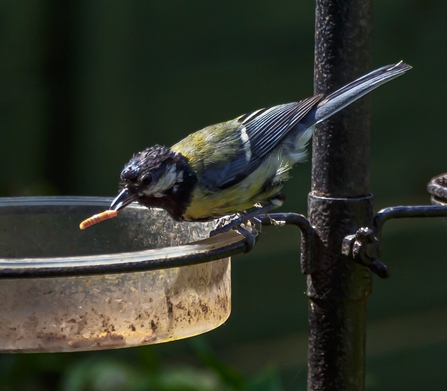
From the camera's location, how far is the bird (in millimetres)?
2242

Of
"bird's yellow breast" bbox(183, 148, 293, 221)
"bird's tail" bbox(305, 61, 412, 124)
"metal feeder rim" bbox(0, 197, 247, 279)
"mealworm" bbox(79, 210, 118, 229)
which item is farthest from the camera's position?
"bird's yellow breast" bbox(183, 148, 293, 221)

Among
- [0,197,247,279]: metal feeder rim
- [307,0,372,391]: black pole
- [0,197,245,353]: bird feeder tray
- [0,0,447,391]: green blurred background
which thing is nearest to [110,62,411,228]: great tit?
[307,0,372,391]: black pole

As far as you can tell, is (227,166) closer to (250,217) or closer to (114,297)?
(250,217)

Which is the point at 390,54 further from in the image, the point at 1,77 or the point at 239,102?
the point at 1,77

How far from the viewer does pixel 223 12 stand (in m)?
3.63

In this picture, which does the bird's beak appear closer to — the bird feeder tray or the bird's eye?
the bird's eye

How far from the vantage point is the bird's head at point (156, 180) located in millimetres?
2186

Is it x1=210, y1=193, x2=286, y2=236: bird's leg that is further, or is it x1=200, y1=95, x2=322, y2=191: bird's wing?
x1=200, y1=95, x2=322, y2=191: bird's wing

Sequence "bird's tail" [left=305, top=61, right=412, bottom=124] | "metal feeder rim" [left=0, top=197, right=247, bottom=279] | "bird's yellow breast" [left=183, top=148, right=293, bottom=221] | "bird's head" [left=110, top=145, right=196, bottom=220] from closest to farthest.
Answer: "metal feeder rim" [left=0, top=197, right=247, bottom=279] < "bird's tail" [left=305, top=61, right=412, bottom=124] < "bird's head" [left=110, top=145, right=196, bottom=220] < "bird's yellow breast" [left=183, top=148, right=293, bottom=221]

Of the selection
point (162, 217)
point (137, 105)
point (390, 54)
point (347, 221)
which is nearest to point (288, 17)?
point (390, 54)

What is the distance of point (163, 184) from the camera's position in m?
2.32

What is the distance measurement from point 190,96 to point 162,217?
5.05 ft

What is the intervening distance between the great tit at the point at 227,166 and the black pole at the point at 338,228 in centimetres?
19

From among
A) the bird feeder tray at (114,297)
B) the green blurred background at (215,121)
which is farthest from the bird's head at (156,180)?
the green blurred background at (215,121)
